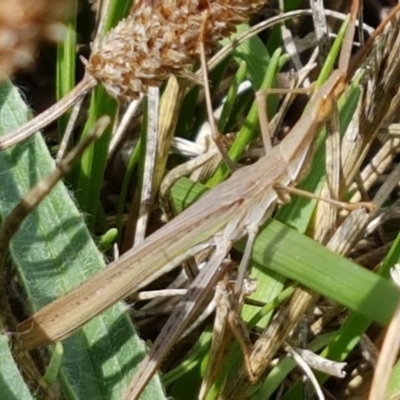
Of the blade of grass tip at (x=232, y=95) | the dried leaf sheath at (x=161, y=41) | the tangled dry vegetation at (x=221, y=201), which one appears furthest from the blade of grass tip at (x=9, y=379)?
the blade of grass tip at (x=232, y=95)

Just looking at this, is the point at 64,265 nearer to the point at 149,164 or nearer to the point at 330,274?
the point at 149,164

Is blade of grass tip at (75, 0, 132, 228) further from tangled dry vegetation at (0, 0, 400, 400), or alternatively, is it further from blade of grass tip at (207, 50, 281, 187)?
blade of grass tip at (207, 50, 281, 187)

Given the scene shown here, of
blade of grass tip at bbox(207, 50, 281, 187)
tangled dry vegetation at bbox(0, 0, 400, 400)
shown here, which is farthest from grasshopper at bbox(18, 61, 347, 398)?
blade of grass tip at bbox(207, 50, 281, 187)

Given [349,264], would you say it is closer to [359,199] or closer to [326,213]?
[326,213]

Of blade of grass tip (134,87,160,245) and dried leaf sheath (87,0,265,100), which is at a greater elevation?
dried leaf sheath (87,0,265,100)

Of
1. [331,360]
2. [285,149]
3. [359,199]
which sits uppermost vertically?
[285,149]

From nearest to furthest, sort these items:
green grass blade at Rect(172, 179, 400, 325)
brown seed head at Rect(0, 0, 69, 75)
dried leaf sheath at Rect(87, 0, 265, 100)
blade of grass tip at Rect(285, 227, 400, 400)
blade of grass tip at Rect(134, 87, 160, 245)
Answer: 1. brown seed head at Rect(0, 0, 69, 75)
2. dried leaf sheath at Rect(87, 0, 265, 100)
3. green grass blade at Rect(172, 179, 400, 325)
4. blade of grass tip at Rect(285, 227, 400, 400)
5. blade of grass tip at Rect(134, 87, 160, 245)

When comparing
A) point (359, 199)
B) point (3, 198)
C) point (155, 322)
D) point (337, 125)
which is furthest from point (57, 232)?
point (359, 199)
